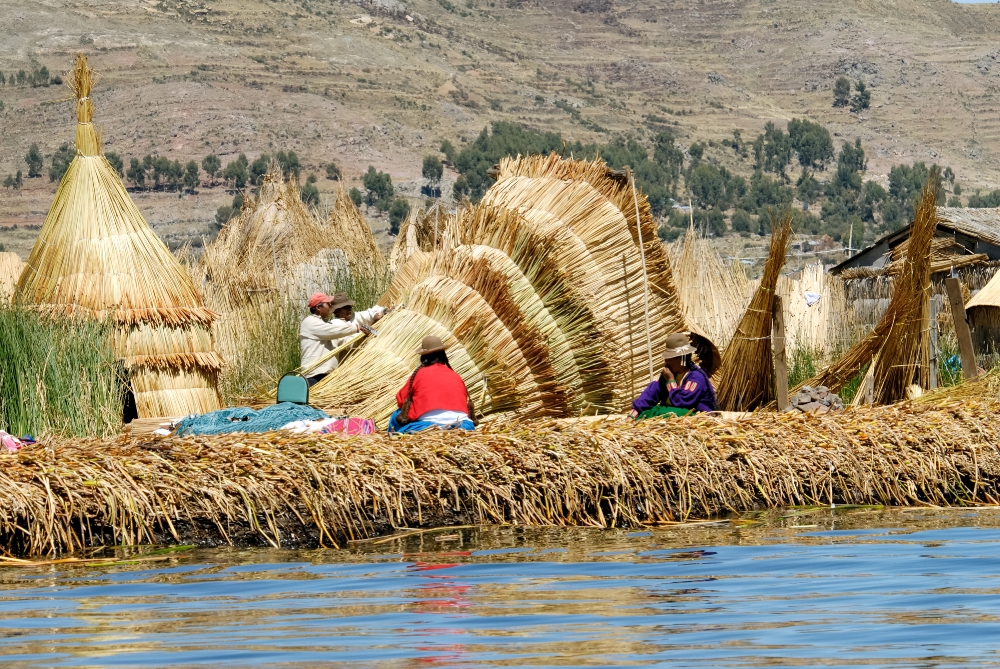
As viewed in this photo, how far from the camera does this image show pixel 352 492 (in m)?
7.70

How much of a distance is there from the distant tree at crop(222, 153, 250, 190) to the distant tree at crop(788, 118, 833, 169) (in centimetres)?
4287

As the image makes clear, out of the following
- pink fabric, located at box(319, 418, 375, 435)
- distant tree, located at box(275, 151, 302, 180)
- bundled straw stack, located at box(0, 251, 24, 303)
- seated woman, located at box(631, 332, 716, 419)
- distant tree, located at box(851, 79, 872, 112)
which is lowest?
pink fabric, located at box(319, 418, 375, 435)

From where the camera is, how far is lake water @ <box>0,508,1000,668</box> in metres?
4.59

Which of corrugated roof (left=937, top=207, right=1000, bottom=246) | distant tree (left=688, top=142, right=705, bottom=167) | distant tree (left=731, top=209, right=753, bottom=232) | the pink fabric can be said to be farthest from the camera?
distant tree (left=688, top=142, right=705, bottom=167)

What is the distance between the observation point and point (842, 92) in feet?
426

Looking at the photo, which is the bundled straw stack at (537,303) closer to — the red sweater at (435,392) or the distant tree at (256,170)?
the red sweater at (435,392)

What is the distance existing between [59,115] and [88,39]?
44.1 feet

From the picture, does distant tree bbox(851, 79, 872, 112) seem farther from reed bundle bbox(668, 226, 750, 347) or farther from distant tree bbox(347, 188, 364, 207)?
reed bundle bbox(668, 226, 750, 347)

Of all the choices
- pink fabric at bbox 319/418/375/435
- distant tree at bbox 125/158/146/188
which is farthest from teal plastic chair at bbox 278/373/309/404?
distant tree at bbox 125/158/146/188

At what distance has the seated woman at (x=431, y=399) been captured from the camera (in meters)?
9.25

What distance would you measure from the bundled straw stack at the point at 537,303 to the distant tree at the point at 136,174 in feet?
251

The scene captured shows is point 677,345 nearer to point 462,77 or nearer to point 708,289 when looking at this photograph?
point 708,289

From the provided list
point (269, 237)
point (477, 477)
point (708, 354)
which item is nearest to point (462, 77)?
point (269, 237)

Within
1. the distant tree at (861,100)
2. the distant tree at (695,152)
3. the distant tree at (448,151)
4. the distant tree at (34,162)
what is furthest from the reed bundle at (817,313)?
the distant tree at (861,100)
